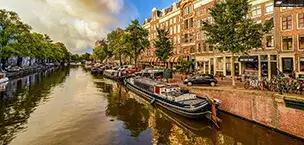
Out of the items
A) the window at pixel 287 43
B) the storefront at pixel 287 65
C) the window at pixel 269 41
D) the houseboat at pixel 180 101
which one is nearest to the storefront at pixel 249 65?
the window at pixel 269 41

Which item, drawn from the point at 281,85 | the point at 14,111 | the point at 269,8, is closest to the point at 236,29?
the point at 281,85

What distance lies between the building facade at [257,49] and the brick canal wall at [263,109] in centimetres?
1088

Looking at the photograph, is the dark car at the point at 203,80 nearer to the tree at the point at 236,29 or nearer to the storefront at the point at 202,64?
the tree at the point at 236,29

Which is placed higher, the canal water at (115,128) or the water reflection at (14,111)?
the water reflection at (14,111)

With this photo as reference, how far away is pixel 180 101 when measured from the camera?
23.5 m

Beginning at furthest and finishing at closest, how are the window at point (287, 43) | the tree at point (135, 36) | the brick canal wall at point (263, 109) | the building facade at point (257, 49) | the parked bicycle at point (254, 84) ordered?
the tree at point (135, 36) < the window at point (287, 43) < the building facade at point (257, 49) < the parked bicycle at point (254, 84) < the brick canal wall at point (263, 109)

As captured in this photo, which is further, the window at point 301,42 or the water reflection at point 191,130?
the window at point 301,42

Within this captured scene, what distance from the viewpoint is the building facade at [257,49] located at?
31.4 m

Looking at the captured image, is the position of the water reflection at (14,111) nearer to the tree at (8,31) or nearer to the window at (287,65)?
the tree at (8,31)

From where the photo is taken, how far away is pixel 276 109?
697 inches

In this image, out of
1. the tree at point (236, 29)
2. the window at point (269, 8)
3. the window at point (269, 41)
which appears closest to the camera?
the tree at point (236, 29)

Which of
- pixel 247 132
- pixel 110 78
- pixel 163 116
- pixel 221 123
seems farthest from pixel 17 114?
pixel 110 78

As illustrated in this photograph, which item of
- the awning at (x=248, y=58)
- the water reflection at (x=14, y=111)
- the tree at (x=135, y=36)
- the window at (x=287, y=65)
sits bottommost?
the water reflection at (x=14, y=111)

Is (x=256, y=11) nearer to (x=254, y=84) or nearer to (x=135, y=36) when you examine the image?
(x=254, y=84)
